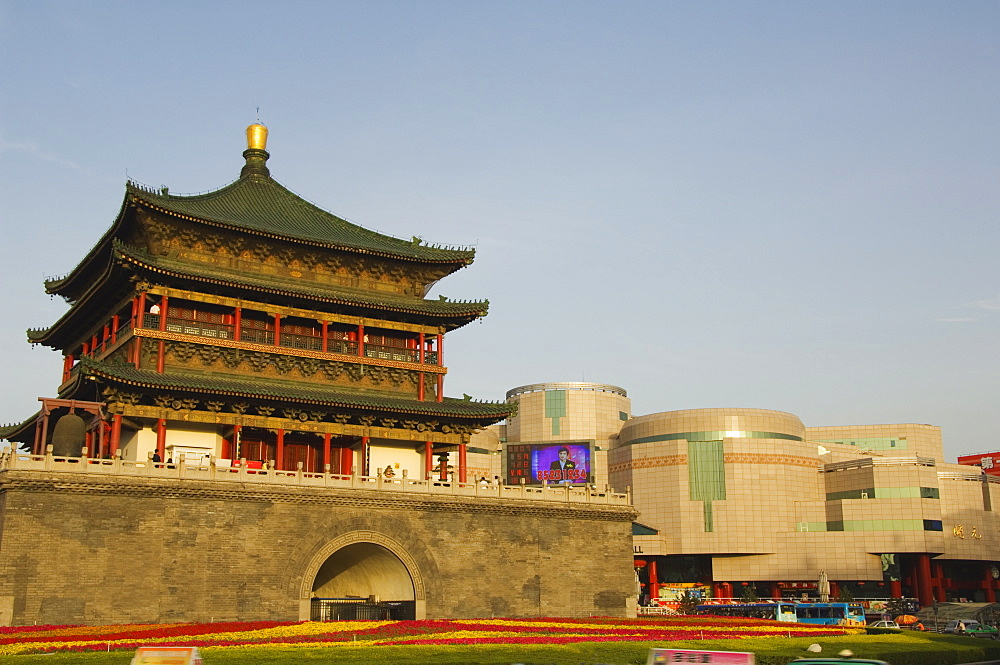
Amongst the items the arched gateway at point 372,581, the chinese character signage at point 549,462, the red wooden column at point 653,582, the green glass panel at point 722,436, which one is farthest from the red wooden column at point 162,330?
the chinese character signage at point 549,462

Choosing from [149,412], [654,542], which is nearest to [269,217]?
[149,412]

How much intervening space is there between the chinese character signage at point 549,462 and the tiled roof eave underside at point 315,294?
4488 cm

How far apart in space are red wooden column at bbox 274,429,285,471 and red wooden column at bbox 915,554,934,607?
54505mm

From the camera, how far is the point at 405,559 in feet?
138

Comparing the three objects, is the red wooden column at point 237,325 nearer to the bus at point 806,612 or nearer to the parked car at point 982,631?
the bus at point 806,612

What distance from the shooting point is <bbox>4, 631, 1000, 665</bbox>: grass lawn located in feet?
80.5

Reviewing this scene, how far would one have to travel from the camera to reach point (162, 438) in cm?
4094

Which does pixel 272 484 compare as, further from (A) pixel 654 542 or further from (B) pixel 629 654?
(A) pixel 654 542

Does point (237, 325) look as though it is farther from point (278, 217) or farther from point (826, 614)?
point (826, 614)

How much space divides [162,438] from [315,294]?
9.29m

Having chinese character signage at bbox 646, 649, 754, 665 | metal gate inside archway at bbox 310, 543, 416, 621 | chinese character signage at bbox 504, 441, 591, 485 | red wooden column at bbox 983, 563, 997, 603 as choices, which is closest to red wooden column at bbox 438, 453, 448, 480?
metal gate inside archway at bbox 310, 543, 416, 621

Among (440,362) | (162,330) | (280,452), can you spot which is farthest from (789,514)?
(162,330)

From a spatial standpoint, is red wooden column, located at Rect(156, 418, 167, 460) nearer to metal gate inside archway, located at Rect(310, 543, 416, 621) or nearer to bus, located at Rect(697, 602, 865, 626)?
metal gate inside archway, located at Rect(310, 543, 416, 621)

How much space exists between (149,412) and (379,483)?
9.83m
